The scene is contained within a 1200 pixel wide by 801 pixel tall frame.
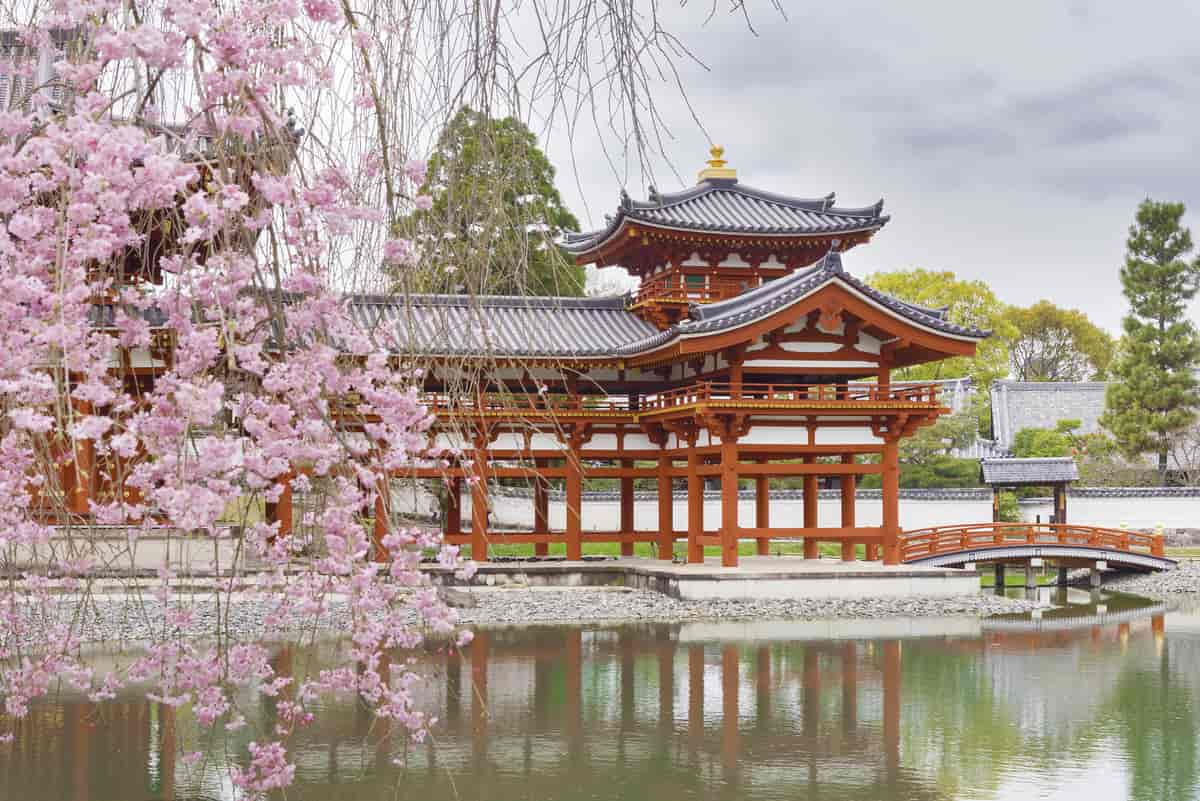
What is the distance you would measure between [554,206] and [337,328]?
2107cm

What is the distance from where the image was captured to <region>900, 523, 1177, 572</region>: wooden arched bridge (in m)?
18.3

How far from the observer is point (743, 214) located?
19.1 meters

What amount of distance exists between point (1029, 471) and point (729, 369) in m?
7.96

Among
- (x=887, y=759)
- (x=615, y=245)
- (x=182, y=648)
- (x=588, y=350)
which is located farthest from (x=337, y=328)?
(x=615, y=245)

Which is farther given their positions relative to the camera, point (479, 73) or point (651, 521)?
point (651, 521)

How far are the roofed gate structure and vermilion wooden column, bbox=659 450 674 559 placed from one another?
0.03 m

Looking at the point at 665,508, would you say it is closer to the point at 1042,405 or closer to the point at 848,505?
the point at 848,505

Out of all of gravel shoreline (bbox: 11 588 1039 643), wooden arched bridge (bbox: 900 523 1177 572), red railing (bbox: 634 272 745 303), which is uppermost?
red railing (bbox: 634 272 745 303)

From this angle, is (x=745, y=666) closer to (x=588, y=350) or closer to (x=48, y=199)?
(x=588, y=350)

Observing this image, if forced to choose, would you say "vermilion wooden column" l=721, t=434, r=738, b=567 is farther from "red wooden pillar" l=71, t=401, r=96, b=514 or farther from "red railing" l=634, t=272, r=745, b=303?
"red wooden pillar" l=71, t=401, r=96, b=514

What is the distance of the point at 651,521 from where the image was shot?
77.3 feet

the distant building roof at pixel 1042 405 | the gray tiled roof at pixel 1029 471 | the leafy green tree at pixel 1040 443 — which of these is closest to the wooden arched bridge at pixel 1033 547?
the gray tiled roof at pixel 1029 471

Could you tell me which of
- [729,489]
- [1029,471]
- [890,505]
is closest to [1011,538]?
[1029,471]

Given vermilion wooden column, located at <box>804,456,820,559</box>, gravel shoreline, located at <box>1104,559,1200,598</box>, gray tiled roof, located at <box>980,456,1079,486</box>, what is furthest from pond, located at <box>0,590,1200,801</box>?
gray tiled roof, located at <box>980,456,1079,486</box>
